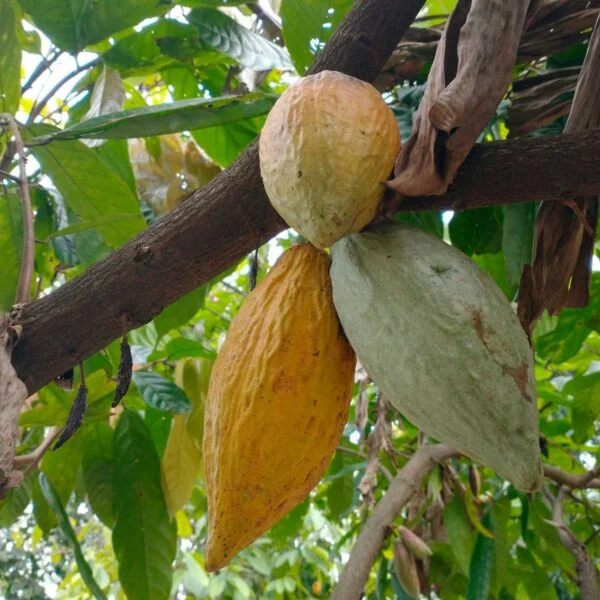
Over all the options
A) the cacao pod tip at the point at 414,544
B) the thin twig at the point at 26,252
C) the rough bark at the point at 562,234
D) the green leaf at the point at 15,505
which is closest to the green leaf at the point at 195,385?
the green leaf at the point at 15,505

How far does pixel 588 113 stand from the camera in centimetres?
87

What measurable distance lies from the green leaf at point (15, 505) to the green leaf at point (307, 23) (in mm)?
1005

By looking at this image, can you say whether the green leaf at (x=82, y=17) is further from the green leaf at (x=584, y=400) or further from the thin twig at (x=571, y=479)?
the thin twig at (x=571, y=479)

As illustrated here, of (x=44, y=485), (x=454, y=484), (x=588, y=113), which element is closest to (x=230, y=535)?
(x=588, y=113)

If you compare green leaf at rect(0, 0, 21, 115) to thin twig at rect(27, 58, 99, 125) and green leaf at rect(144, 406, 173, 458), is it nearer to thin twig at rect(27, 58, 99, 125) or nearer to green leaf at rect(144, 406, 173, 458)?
thin twig at rect(27, 58, 99, 125)

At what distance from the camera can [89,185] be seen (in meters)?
1.25

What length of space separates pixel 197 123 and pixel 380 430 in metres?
Answer: 0.78

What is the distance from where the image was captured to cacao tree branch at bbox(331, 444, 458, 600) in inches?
A: 57.8

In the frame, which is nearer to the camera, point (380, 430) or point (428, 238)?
point (428, 238)

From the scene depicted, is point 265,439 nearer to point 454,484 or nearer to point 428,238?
point 428,238

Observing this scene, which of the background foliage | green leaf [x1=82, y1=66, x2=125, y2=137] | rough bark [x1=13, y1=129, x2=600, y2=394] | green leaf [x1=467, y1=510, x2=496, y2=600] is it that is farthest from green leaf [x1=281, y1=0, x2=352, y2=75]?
green leaf [x1=467, y1=510, x2=496, y2=600]

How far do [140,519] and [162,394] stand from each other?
0.24 meters

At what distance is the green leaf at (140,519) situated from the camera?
4.33ft

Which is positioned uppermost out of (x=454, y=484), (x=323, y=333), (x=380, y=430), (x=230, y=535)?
(x=323, y=333)
